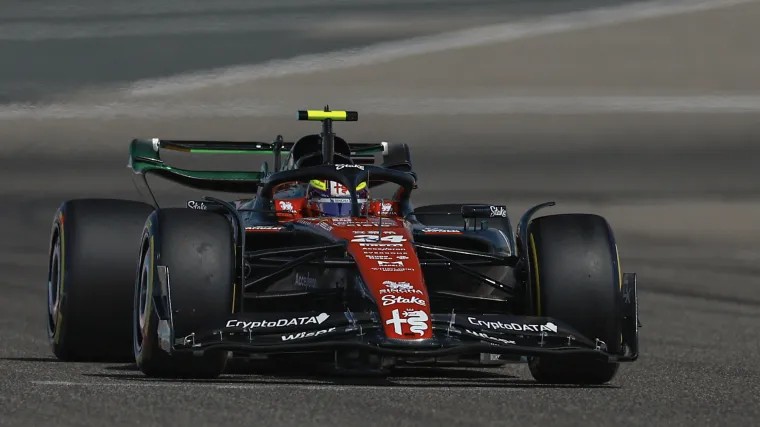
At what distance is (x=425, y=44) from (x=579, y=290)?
84.0 feet

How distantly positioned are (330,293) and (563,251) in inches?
57.1

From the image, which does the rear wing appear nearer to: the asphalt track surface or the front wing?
the asphalt track surface

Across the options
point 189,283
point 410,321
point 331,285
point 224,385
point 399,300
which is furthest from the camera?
point 331,285

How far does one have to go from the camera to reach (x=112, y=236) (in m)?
14.4

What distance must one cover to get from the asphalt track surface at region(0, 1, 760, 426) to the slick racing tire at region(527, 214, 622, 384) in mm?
211

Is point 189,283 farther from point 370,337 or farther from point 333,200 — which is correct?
point 333,200

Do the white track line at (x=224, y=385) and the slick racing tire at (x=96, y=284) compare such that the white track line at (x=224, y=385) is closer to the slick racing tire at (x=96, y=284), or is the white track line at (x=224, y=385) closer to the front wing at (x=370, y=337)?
the front wing at (x=370, y=337)

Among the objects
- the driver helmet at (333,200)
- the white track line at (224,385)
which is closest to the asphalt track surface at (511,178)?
the white track line at (224,385)

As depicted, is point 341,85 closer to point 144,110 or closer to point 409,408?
point 144,110

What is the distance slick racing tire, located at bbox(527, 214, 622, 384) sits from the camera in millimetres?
12898

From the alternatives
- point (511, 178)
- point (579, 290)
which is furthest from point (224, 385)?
point (511, 178)

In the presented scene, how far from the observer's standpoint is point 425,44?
38.3m

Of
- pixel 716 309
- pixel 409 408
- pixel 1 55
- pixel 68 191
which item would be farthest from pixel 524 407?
pixel 1 55

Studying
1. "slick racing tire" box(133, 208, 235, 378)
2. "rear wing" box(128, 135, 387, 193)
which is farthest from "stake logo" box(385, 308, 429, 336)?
"rear wing" box(128, 135, 387, 193)
